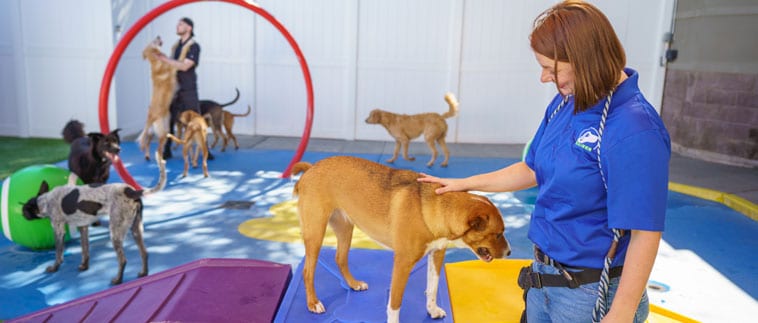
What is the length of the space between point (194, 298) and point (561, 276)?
2316 mm

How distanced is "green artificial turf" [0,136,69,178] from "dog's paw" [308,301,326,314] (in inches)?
252

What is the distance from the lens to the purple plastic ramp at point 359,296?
3139mm

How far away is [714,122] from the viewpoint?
9.85m

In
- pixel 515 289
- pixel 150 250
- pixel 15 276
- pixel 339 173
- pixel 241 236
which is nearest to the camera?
pixel 339 173

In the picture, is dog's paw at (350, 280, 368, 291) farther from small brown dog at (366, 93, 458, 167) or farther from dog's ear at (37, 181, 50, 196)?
small brown dog at (366, 93, 458, 167)

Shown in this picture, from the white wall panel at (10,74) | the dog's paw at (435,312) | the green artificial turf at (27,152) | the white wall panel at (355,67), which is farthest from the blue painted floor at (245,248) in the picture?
the white wall panel at (10,74)

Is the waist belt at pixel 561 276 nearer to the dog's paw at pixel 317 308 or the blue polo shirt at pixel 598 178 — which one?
the blue polo shirt at pixel 598 178

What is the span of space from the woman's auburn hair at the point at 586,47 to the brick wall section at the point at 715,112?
9.28 meters

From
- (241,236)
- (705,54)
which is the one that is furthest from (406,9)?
(241,236)

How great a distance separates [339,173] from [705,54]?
9330 millimetres

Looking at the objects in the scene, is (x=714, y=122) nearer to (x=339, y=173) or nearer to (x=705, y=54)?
(x=705, y=54)

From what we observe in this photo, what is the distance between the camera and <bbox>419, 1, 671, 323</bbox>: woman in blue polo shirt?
5.03ft

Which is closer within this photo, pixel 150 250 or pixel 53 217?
pixel 53 217

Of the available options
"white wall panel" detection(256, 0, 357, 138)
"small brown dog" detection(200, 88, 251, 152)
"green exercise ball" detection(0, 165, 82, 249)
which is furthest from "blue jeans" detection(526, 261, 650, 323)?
"white wall panel" detection(256, 0, 357, 138)
